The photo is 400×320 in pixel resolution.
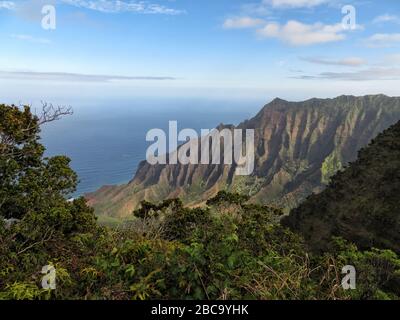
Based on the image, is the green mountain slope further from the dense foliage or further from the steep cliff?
the steep cliff

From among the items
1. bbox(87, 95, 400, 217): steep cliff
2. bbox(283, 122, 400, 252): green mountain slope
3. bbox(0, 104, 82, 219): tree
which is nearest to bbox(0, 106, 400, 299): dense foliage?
bbox(0, 104, 82, 219): tree

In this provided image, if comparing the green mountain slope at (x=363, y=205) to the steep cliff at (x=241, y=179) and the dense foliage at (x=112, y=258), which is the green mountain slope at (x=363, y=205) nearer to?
the dense foliage at (x=112, y=258)

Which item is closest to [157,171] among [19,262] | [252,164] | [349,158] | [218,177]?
[218,177]

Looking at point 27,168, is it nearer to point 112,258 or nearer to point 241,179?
point 112,258

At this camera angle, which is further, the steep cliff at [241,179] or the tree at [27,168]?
the steep cliff at [241,179]

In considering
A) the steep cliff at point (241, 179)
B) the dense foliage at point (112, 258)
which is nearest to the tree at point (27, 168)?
the dense foliage at point (112, 258)

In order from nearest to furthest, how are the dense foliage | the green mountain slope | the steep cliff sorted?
1. the dense foliage
2. the green mountain slope
3. the steep cliff
